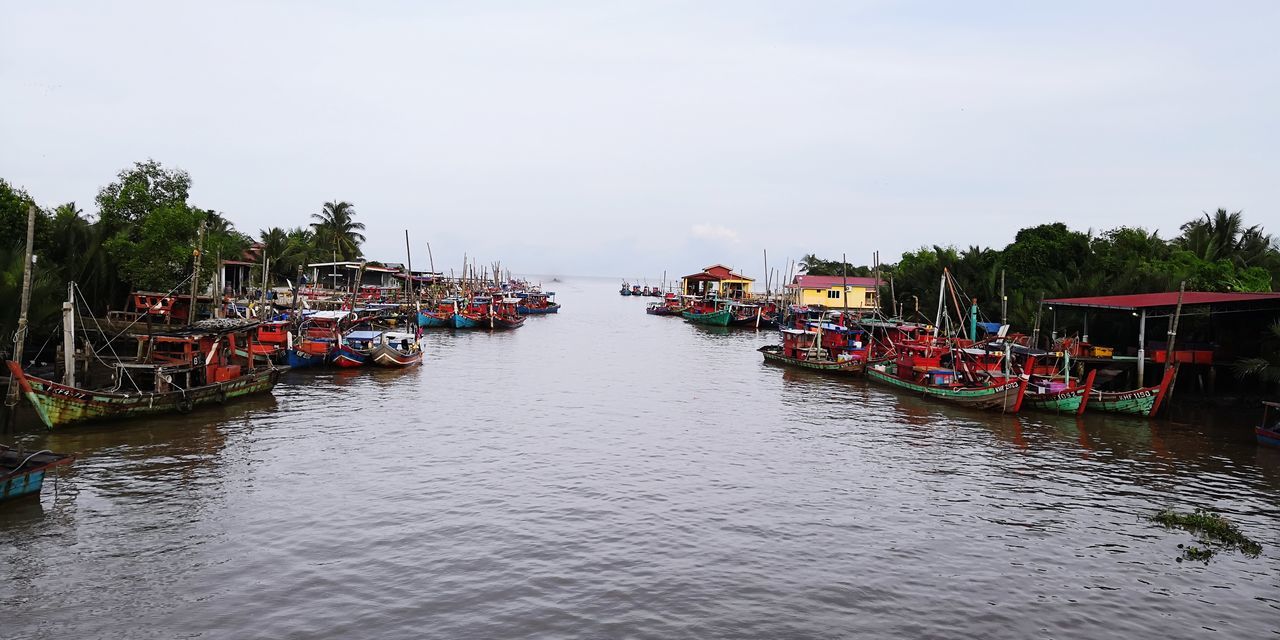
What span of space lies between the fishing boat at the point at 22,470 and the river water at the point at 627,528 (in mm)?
519

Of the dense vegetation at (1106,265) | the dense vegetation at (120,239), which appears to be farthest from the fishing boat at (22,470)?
the dense vegetation at (1106,265)

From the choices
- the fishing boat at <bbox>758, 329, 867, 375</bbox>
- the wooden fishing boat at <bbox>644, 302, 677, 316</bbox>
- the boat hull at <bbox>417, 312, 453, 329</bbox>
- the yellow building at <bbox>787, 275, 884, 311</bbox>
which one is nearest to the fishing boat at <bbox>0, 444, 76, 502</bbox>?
the fishing boat at <bbox>758, 329, 867, 375</bbox>

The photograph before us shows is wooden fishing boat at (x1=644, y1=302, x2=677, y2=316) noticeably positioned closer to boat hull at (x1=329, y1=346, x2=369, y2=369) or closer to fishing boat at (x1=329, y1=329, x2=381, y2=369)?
fishing boat at (x1=329, y1=329, x2=381, y2=369)

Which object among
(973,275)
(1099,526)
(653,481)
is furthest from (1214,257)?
(653,481)

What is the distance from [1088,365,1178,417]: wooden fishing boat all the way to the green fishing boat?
58265 millimetres

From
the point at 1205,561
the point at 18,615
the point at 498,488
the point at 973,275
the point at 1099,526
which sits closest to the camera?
the point at 18,615

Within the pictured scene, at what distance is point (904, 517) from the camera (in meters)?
19.2

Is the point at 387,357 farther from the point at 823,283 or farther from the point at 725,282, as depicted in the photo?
the point at 725,282

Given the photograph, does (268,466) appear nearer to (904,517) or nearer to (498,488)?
(498,488)

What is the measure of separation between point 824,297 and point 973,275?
2636 centimetres

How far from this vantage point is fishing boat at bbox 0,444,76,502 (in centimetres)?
1622

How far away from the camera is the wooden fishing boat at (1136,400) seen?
104ft

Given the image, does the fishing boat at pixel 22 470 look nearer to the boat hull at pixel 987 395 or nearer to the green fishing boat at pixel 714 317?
the boat hull at pixel 987 395

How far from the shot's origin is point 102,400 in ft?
81.5
